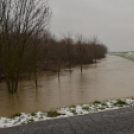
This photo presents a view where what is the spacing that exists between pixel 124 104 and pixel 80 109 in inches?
72.1

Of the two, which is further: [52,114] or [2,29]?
[2,29]

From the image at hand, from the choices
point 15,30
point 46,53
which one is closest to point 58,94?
point 15,30

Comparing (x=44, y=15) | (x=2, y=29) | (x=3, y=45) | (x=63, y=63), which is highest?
(x=44, y=15)

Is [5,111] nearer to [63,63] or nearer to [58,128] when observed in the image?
[58,128]

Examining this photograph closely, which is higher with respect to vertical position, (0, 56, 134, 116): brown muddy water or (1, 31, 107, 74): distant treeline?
(1, 31, 107, 74): distant treeline

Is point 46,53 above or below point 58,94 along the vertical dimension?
above

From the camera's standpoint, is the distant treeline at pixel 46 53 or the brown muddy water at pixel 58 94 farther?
the distant treeline at pixel 46 53

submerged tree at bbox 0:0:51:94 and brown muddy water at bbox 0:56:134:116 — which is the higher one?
submerged tree at bbox 0:0:51:94

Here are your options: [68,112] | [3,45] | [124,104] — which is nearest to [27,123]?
[68,112]

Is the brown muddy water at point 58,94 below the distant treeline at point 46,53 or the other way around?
below

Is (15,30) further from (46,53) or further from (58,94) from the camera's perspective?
(46,53)

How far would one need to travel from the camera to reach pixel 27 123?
4844 millimetres

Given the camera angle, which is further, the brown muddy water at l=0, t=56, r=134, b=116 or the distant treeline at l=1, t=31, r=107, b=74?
the distant treeline at l=1, t=31, r=107, b=74

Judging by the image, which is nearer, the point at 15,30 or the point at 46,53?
the point at 15,30
